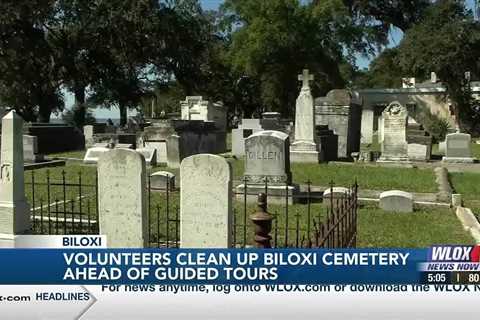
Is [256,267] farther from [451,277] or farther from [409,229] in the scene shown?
[409,229]

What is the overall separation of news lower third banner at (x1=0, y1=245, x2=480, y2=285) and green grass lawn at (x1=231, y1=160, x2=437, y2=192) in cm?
784

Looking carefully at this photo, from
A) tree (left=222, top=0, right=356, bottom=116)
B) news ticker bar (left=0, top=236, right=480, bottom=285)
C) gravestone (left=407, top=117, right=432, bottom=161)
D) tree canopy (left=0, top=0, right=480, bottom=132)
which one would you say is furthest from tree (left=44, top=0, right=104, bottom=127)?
news ticker bar (left=0, top=236, right=480, bottom=285)

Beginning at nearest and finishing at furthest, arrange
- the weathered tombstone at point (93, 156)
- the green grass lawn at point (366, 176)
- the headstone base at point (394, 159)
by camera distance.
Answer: the green grass lawn at point (366, 176), the weathered tombstone at point (93, 156), the headstone base at point (394, 159)

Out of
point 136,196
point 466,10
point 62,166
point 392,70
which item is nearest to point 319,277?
point 136,196

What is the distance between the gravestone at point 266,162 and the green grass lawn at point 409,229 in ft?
6.11

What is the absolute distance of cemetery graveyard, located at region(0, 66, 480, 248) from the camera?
5.82 m

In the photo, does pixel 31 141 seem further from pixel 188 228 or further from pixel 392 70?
pixel 392 70

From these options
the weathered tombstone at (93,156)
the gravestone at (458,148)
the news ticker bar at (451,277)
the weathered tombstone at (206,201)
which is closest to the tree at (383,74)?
the gravestone at (458,148)

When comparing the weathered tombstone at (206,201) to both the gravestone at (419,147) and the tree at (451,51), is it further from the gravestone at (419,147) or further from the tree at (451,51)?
the tree at (451,51)

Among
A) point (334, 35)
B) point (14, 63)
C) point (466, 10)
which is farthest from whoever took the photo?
point (334, 35)

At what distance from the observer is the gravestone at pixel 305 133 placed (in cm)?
1845

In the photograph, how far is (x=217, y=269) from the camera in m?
5.07

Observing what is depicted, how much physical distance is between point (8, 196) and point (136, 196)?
1887mm

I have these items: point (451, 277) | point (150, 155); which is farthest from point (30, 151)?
point (451, 277)
